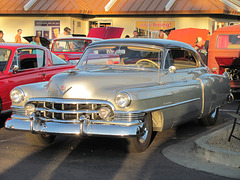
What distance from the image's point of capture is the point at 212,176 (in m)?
5.00

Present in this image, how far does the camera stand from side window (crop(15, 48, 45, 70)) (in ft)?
28.7

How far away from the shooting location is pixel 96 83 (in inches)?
230

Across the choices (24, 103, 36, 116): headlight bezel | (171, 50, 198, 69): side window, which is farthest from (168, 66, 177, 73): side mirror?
(24, 103, 36, 116): headlight bezel

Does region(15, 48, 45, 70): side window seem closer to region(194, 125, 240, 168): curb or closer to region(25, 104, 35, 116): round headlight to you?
region(25, 104, 35, 116): round headlight

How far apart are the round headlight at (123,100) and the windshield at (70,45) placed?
9685 millimetres

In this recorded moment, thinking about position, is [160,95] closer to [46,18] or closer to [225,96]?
[225,96]

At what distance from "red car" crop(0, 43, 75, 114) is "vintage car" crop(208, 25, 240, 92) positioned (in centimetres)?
512

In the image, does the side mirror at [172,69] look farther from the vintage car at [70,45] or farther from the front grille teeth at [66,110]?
the vintage car at [70,45]

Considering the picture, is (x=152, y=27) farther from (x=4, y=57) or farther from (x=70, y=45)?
(x=4, y=57)

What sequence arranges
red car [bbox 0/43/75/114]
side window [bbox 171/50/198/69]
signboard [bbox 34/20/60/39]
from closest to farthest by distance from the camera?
side window [bbox 171/50/198/69] < red car [bbox 0/43/75/114] < signboard [bbox 34/20/60/39]

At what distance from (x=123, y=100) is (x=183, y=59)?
2.22m

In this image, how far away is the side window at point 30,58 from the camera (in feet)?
28.7

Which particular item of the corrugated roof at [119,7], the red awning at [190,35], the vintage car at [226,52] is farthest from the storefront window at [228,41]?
the corrugated roof at [119,7]

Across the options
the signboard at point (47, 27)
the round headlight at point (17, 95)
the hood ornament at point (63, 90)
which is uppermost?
the signboard at point (47, 27)
